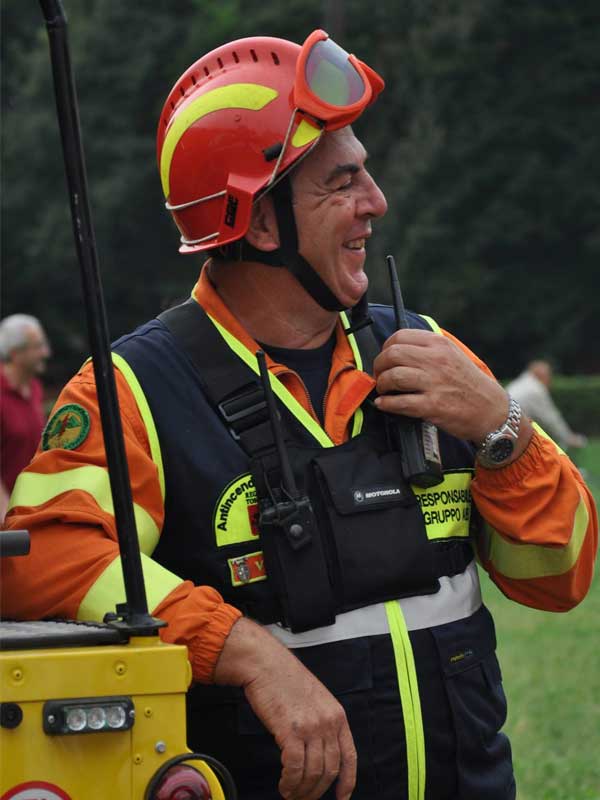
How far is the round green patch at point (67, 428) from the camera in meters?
3.05

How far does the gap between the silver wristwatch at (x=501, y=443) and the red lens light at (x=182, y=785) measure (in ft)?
3.60

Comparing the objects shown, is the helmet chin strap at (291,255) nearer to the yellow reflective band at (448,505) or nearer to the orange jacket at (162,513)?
the orange jacket at (162,513)

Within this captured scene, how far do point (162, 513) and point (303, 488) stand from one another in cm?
→ 28

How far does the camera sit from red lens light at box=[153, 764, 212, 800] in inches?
89.7

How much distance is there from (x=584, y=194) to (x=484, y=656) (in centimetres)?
4605

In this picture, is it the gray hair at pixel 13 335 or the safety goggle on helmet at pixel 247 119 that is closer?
the safety goggle on helmet at pixel 247 119

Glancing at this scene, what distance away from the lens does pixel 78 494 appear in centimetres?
295

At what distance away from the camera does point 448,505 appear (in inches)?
129

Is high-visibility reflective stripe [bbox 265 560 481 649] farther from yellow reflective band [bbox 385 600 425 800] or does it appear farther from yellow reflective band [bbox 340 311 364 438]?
yellow reflective band [bbox 340 311 364 438]

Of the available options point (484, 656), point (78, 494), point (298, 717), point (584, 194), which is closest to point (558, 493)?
point (484, 656)

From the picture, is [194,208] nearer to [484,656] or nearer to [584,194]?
[484,656]

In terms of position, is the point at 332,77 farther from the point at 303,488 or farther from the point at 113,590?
the point at 113,590

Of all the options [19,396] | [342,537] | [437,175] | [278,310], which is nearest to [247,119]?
[278,310]

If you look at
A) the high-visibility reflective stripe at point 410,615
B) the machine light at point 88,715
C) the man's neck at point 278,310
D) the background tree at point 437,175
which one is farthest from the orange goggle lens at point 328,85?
the background tree at point 437,175
